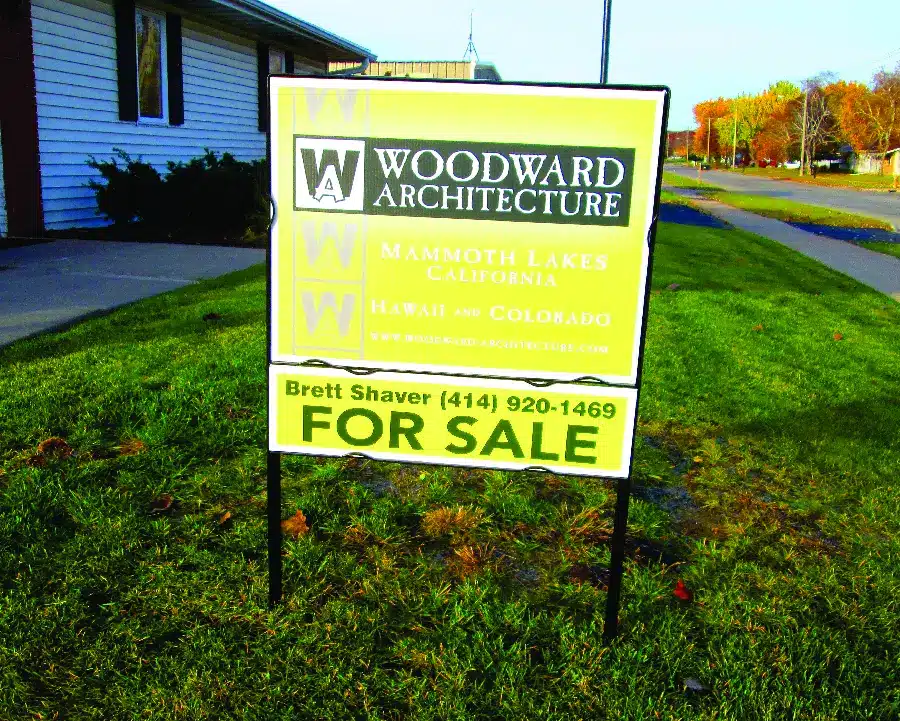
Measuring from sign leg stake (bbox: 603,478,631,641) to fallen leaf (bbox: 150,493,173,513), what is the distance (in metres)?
1.87

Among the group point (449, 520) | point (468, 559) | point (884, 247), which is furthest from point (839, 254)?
point (468, 559)

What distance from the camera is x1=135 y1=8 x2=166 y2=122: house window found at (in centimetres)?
1434

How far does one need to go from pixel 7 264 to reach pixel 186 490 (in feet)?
23.3

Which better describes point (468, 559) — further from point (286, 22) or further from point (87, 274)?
point (286, 22)

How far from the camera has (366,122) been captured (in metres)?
2.45

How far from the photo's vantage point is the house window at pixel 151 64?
14.3 m

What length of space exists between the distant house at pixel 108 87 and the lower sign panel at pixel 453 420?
10373 millimetres

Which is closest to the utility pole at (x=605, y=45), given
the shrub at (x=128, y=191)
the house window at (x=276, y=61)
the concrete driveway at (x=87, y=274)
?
the concrete driveway at (x=87, y=274)

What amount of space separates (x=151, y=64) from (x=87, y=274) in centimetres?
754

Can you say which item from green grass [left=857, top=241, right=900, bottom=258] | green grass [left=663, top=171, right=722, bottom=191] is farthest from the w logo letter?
green grass [left=663, top=171, right=722, bottom=191]

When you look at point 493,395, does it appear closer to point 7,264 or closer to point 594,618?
point 594,618

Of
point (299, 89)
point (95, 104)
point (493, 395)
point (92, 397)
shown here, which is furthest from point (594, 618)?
point (95, 104)

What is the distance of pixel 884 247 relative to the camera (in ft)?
54.1

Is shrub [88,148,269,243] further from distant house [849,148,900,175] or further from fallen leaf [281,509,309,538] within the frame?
distant house [849,148,900,175]
